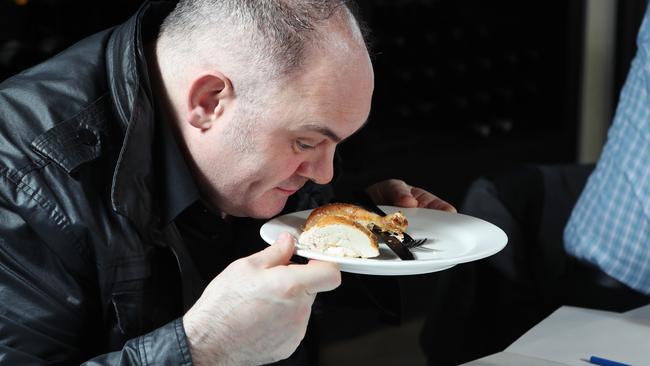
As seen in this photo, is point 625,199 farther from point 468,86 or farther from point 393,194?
point 468,86

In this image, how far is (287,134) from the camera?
4.73 feet

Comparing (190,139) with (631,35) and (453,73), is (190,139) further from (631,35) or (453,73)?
(631,35)

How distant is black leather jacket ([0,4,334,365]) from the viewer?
1.34 m

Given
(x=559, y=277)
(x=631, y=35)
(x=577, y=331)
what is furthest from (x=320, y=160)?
(x=631, y=35)

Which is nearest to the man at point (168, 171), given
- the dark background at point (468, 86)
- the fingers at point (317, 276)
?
the fingers at point (317, 276)

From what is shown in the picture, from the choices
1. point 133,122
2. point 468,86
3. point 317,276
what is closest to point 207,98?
point 133,122

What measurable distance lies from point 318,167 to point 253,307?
0.34 meters

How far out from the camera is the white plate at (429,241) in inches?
51.4

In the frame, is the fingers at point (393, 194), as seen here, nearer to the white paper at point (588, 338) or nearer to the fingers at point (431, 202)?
the fingers at point (431, 202)

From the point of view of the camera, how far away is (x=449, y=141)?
4.06 meters

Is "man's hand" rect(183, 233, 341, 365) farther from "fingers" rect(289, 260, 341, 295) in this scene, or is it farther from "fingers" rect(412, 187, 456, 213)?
"fingers" rect(412, 187, 456, 213)

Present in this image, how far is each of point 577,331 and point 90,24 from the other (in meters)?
2.02

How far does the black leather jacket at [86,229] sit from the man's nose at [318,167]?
0.25m

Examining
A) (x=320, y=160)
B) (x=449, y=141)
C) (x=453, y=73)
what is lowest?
(x=449, y=141)
